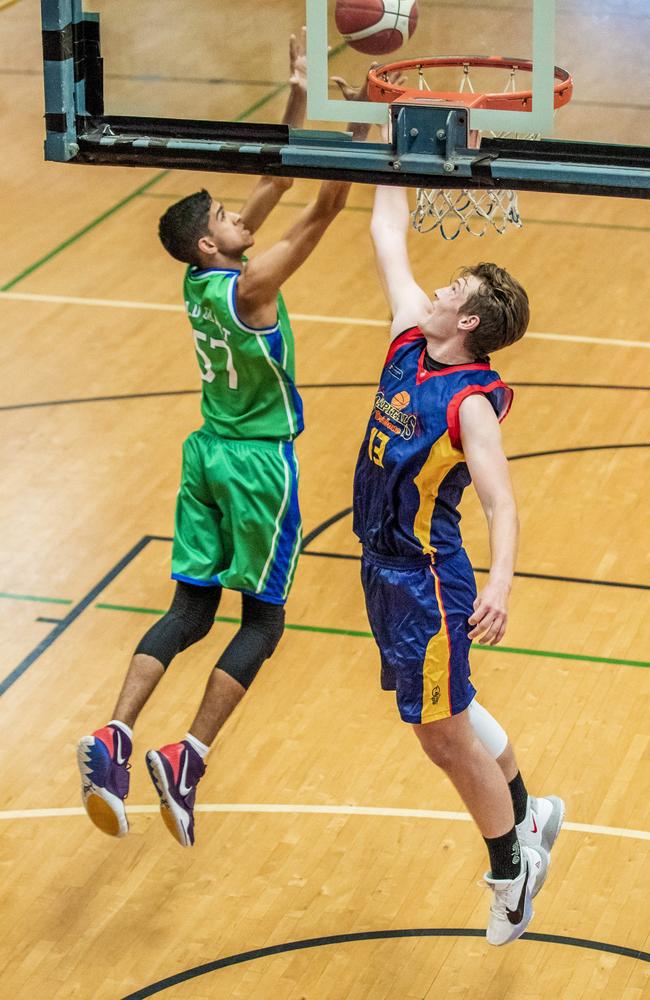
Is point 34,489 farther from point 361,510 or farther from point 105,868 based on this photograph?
point 361,510

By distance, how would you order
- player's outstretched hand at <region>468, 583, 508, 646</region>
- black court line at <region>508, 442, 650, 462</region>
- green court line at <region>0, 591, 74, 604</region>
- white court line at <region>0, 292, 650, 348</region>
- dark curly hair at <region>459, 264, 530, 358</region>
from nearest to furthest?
player's outstretched hand at <region>468, 583, 508, 646</region> < dark curly hair at <region>459, 264, 530, 358</region> < green court line at <region>0, 591, 74, 604</region> < black court line at <region>508, 442, 650, 462</region> < white court line at <region>0, 292, 650, 348</region>

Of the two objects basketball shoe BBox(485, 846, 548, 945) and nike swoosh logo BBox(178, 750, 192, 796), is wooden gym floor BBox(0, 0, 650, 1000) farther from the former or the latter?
nike swoosh logo BBox(178, 750, 192, 796)

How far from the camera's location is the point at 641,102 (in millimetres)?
4480

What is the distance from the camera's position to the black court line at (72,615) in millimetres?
6215

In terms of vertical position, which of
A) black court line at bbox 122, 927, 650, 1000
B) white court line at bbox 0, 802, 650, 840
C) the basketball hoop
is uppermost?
the basketball hoop

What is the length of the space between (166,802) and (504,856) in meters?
1.06

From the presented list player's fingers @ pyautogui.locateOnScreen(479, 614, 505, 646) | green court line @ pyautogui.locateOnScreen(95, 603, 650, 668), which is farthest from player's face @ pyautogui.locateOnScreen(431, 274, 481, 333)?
green court line @ pyautogui.locateOnScreen(95, 603, 650, 668)

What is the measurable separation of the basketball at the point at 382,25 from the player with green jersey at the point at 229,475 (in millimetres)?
567

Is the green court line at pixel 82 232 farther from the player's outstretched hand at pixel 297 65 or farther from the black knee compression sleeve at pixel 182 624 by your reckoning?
the player's outstretched hand at pixel 297 65

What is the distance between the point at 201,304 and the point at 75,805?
175 centimetres

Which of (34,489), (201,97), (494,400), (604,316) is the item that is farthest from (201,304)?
(604,316)

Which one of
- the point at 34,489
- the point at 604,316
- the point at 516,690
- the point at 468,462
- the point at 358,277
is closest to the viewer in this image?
the point at 468,462

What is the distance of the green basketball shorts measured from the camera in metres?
5.34

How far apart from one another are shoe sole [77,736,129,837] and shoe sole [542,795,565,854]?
1286 millimetres
